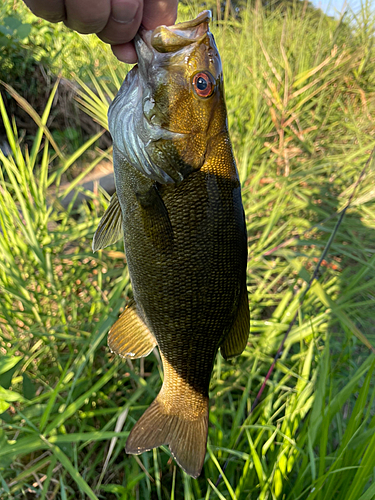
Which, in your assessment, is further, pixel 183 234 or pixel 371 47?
pixel 371 47

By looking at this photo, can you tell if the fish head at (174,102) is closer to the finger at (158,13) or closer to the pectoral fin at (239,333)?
the finger at (158,13)

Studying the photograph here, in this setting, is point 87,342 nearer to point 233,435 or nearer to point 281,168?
point 233,435

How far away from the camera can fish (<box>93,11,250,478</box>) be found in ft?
2.67

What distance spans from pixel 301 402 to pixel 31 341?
124 cm

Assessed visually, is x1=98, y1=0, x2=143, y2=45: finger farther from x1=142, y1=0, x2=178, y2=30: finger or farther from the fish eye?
the fish eye

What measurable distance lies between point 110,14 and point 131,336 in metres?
0.84

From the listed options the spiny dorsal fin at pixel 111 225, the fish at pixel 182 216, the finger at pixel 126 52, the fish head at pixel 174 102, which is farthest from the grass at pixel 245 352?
the finger at pixel 126 52

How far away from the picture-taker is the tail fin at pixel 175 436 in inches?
34.6

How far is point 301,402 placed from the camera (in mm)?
1258

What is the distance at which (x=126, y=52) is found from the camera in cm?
91

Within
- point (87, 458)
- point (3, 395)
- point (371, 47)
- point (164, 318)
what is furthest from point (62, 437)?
point (371, 47)

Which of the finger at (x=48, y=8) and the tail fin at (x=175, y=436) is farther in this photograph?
the tail fin at (x=175, y=436)

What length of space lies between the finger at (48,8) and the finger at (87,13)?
0.01m

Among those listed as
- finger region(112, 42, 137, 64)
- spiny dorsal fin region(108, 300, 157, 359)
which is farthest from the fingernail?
spiny dorsal fin region(108, 300, 157, 359)
